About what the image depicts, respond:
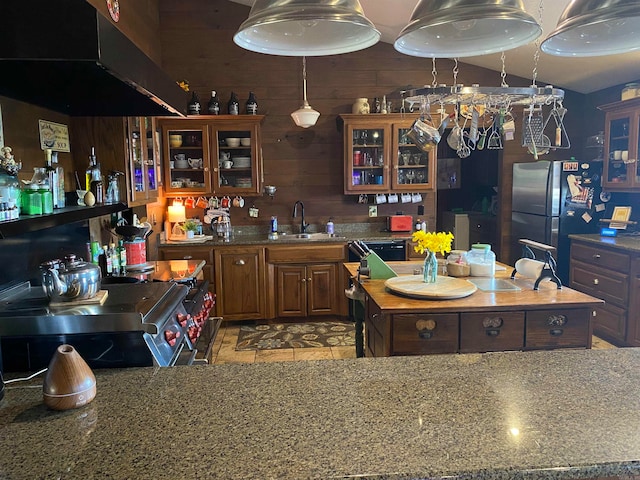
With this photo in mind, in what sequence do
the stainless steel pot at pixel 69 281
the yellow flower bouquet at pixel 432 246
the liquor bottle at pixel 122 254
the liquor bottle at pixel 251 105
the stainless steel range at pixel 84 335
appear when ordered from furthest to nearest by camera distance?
the liquor bottle at pixel 251 105, the liquor bottle at pixel 122 254, the yellow flower bouquet at pixel 432 246, the stainless steel pot at pixel 69 281, the stainless steel range at pixel 84 335

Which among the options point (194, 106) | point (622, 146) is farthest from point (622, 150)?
point (194, 106)

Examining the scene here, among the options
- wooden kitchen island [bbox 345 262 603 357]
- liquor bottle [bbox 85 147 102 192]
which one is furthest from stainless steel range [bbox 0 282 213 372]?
liquor bottle [bbox 85 147 102 192]

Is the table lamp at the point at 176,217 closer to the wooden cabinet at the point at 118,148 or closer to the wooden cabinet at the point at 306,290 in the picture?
the wooden cabinet at the point at 306,290

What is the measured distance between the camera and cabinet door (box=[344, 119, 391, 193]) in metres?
4.86

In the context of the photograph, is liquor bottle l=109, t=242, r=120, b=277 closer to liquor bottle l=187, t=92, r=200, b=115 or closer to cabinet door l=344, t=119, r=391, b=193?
liquor bottle l=187, t=92, r=200, b=115

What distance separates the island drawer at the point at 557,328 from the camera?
2.44 m

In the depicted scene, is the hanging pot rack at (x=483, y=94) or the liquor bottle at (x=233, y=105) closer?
the hanging pot rack at (x=483, y=94)

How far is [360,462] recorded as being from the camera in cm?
96

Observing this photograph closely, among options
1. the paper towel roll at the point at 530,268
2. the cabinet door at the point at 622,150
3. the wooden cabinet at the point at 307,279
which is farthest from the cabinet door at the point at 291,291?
the cabinet door at the point at 622,150

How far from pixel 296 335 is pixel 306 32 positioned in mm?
3424

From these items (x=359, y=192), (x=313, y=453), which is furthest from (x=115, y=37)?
(x=359, y=192)

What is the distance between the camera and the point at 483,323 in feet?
7.95

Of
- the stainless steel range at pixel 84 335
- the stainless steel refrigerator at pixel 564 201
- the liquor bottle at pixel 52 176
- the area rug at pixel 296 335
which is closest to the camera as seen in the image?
the stainless steel range at pixel 84 335

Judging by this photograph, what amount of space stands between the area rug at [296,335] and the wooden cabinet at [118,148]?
161cm
